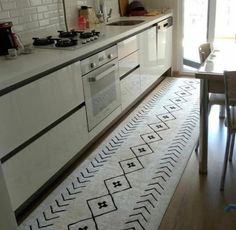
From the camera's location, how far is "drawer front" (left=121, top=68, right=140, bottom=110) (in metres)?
3.10

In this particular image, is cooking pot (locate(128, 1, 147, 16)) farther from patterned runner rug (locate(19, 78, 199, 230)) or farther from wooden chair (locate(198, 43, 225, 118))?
wooden chair (locate(198, 43, 225, 118))

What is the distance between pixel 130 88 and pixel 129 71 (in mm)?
183

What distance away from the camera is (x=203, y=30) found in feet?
14.6

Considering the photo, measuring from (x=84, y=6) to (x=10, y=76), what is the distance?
6.20 feet

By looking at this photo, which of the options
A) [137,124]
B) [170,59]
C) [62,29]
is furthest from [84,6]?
[170,59]

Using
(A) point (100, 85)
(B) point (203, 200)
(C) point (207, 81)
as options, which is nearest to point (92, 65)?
(A) point (100, 85)

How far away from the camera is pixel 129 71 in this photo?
3.20 m

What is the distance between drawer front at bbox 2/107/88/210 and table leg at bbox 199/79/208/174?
Result: 90 centimetres

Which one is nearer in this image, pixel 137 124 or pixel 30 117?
pixel 30 117

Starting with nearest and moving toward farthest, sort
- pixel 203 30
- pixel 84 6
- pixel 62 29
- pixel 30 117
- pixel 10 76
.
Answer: pixel 10 76 < pixel 30 117 < pixel 62 29 < pixel 84 6 < pixel 203 30

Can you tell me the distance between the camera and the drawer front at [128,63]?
2992 millimetres

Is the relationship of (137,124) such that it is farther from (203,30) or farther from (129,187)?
(203,30)

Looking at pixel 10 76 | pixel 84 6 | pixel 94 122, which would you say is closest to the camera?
pixel 10 76

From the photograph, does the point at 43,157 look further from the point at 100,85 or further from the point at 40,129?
the point at 100,85
